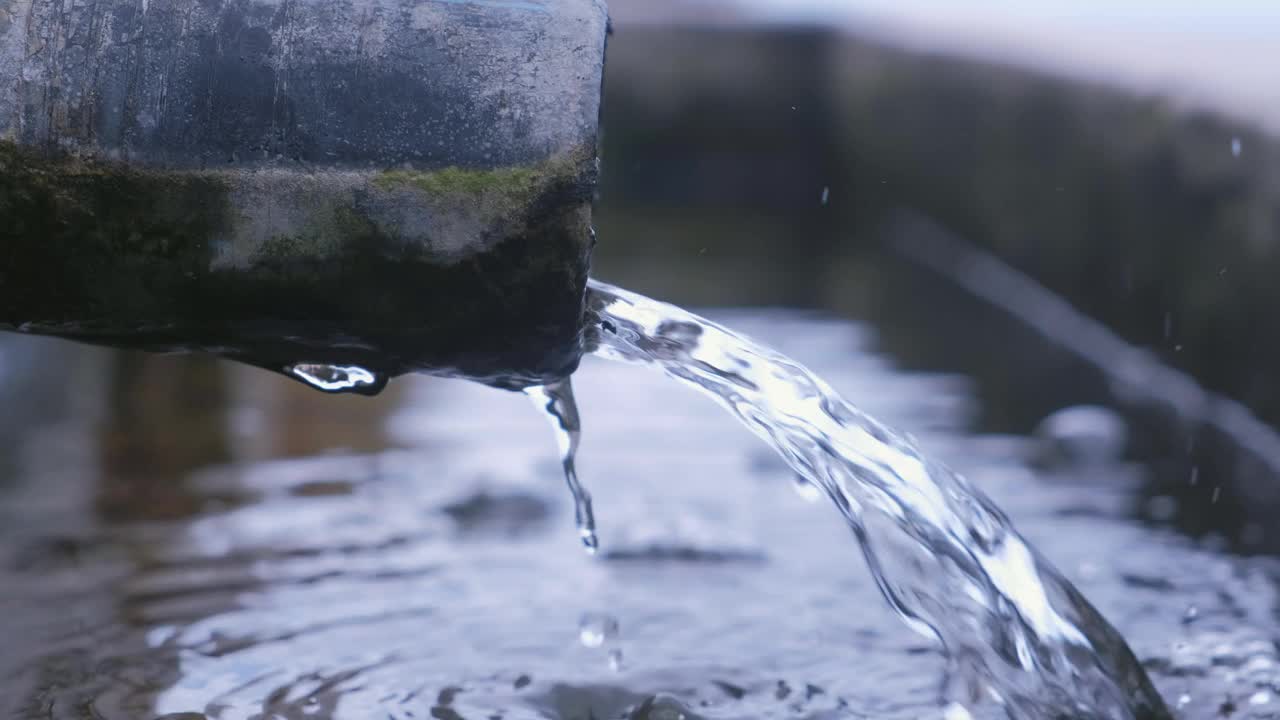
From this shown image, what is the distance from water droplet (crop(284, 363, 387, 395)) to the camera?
5.41ft

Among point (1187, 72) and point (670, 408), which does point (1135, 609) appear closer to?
point (670, 408)

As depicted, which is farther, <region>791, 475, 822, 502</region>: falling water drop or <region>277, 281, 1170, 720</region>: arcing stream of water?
<region>791, 475, 822, 502</region>: falling water drop

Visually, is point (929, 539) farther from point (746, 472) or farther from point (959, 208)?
point (959, 208)

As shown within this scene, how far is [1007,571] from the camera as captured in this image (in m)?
1.92

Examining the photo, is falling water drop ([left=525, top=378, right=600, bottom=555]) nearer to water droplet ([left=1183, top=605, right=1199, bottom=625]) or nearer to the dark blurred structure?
water droplet ([left=1183, top=605, right=1199, bottom=625])

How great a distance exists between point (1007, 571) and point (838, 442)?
0.25 m

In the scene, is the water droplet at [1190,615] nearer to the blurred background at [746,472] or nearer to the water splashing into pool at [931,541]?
the blurred background at [746,472]

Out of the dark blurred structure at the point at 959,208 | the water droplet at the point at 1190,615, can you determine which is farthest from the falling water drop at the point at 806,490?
the water droplet at the point at 1190,615

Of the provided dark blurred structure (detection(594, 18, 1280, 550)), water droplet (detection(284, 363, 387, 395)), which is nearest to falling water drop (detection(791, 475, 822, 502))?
dark blurred structure (detection(594, 18, 1280, 550))

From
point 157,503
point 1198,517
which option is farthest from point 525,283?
point 1198,517

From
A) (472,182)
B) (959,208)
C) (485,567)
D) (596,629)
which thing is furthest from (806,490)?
(959,208)

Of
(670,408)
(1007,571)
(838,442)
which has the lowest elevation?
(670,408)

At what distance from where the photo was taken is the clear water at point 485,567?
1.85 metres

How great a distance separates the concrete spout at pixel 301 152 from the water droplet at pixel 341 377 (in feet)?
0.33
